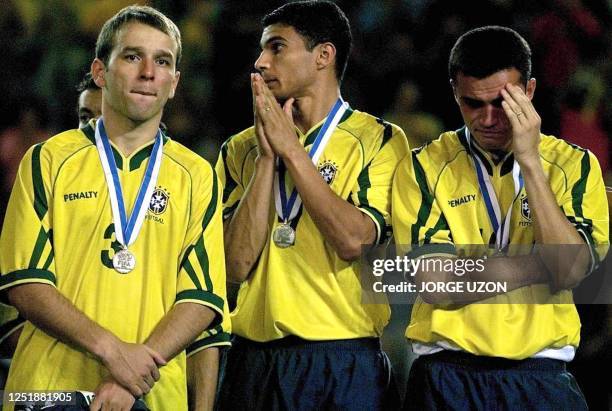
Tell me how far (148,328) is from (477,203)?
3.91 feet

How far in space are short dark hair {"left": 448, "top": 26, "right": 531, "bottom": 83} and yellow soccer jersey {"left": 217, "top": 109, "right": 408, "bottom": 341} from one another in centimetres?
42

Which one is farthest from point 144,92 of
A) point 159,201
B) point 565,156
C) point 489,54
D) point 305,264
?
point 565,156

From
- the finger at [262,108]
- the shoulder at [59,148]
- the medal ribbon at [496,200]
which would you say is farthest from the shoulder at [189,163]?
the medal ribbon at [496,200]

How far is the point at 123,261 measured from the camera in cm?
339

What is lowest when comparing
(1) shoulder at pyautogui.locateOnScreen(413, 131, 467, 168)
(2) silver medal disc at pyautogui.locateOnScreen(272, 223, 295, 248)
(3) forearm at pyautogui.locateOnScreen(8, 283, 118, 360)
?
(3) forearm at pyautogui.locateOnScreen(8, 283, 118, 360)

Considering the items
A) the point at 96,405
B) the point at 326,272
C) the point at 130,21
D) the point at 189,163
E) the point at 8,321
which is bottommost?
the point at 96,405

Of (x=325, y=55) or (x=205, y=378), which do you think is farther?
(x=325, y=55)

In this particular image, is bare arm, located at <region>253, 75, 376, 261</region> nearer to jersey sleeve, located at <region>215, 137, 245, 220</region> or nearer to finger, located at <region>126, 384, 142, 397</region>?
jersey sleeve, located at <region>215, 137, 245, 220</region>

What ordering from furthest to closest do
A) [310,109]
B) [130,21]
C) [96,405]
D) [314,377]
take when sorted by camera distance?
1. [310,109]
2. [314,377]
3. [130,21]
4. [96,405]

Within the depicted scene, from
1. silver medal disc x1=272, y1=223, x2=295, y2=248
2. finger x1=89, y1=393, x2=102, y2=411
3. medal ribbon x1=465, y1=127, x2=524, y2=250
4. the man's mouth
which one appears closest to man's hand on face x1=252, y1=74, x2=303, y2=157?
silver medal disc x1=272, y1=223, x2=295, y2=248

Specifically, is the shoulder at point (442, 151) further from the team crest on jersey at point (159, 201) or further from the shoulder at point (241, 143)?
the team crest on jersey at point (159, 201)

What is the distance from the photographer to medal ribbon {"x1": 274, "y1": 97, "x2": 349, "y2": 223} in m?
3.95

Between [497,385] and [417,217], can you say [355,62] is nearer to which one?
[417,217]

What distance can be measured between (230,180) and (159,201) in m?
0.69
